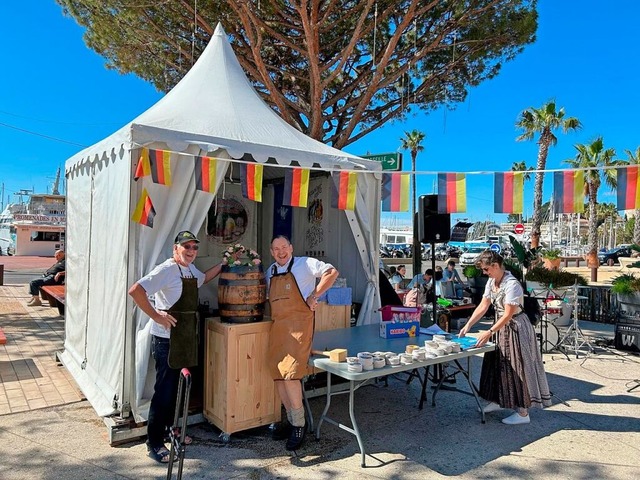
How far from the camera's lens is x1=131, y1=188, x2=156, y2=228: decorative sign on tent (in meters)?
3.72

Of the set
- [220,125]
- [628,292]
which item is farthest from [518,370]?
[628,292]

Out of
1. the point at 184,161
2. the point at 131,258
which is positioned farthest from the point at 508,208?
the point at 131,258

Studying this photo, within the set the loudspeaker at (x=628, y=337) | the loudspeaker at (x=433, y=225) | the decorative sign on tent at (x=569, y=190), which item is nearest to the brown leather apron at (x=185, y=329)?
the decorative sign on tent at (x=569, y=190)

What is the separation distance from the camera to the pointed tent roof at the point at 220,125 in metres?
4.06

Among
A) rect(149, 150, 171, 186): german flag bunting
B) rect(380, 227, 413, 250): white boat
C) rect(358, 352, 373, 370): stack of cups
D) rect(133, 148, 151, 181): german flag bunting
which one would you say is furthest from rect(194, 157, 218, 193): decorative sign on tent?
rect(380, 227, 413, 250): white boat

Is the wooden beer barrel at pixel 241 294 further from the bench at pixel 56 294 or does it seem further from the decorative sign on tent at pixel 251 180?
the bench at pixel 56 294

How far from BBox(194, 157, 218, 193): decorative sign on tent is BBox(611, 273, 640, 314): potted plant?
6.73 metres

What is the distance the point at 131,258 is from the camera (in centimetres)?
383

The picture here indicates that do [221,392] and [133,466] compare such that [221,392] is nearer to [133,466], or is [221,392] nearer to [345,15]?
[133,466]

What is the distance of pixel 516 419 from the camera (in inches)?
167

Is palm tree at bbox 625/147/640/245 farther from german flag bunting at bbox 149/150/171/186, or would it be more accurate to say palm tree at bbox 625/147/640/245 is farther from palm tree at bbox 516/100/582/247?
german flag bunting at bbox 149/150/171/186

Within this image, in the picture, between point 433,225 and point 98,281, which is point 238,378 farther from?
point 433,225

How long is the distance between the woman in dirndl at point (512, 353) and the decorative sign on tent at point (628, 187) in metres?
1.05

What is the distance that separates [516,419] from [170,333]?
3127 mm
